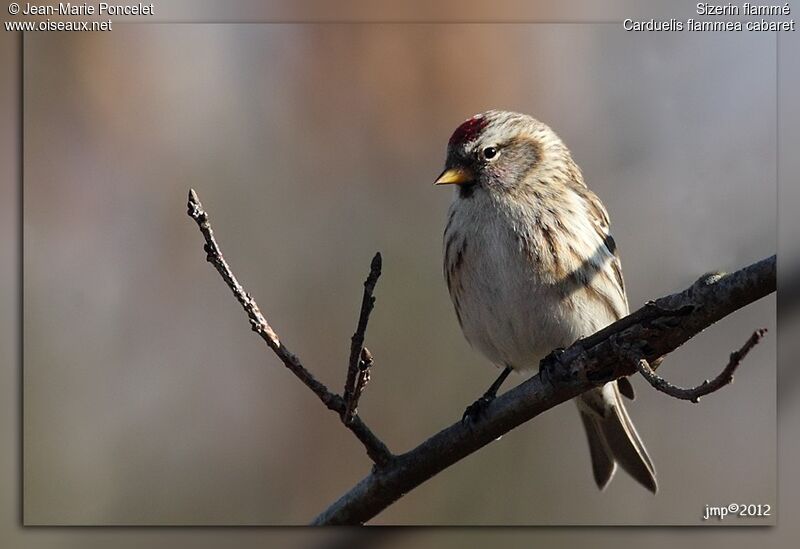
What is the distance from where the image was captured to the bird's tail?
8.70 ft

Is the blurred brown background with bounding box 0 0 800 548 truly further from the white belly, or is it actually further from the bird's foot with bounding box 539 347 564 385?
the bird's foot with bounding box 539 347 564 385

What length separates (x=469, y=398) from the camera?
109 inches

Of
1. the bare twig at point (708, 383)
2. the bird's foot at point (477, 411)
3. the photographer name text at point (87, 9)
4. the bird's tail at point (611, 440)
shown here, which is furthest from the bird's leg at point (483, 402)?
the photographer name text at point (87, 9)

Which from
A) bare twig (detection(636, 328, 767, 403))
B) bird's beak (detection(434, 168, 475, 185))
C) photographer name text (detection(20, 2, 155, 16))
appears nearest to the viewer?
bare twig (detection(636, 328, 767, 403))

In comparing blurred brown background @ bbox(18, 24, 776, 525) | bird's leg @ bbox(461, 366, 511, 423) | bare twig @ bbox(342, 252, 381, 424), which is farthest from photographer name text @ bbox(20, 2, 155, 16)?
bird's leg @ bbox(461, 366, 511, 423)

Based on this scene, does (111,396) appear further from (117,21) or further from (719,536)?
(719,536)

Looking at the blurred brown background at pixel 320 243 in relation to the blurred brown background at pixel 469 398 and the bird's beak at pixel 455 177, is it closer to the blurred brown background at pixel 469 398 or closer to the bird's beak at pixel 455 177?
the blurred brown background at pixel 469 398

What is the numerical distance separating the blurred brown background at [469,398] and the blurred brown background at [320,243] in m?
0.03

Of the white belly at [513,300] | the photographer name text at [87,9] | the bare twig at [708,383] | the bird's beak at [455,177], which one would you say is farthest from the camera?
the photographer name text at [87,9]

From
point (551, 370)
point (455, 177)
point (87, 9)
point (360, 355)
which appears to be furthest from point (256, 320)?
point (87, 9)

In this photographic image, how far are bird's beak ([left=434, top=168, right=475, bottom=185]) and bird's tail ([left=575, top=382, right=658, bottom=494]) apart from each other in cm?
65

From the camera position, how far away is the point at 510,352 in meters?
2.52

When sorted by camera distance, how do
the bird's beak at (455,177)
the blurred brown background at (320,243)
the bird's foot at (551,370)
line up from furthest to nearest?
the blurred brown background at (320,243) → the bird's beak at (455,177) → the bird's foot at (551,370)

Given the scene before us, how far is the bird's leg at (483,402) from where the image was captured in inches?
90.7
